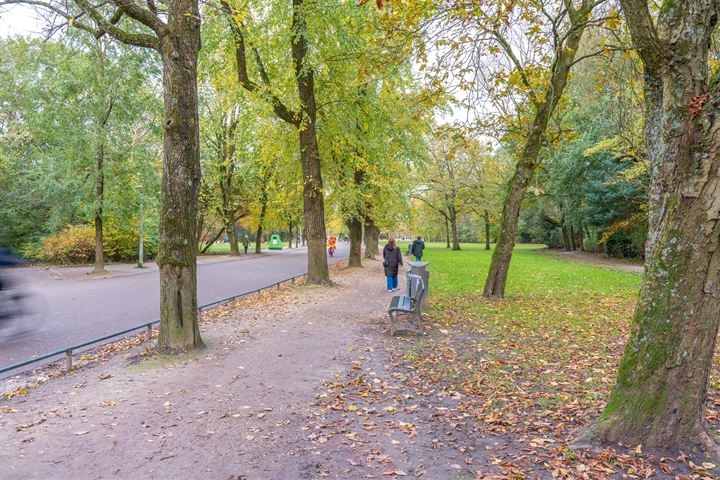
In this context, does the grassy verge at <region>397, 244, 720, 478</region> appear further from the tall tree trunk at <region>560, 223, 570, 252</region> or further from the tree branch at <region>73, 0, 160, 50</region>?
the tall tree trunk at <region>560, 223, 570, 252</region>

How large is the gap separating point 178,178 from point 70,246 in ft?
64.3

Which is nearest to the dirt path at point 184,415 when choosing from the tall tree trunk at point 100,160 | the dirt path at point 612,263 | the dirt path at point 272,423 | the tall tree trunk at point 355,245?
the dirt path at point 272,423

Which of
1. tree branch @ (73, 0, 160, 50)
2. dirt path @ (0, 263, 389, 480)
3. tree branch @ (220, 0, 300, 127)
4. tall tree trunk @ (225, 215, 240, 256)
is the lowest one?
dirt path @ (0, 263, 389, 480)

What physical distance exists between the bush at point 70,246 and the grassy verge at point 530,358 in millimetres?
19177

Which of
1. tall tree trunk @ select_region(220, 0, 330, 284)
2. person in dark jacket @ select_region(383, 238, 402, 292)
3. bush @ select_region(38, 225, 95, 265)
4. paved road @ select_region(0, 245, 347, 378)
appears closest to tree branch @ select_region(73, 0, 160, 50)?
paved road @ select_region(0, 245, 347, 378)

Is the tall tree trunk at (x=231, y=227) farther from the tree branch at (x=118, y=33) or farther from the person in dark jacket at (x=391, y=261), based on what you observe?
the tree branch at (x=118, y=33)

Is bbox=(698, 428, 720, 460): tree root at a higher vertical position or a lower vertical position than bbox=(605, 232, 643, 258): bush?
lower

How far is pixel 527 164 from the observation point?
10.6 meters

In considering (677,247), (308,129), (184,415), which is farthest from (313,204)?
(677,247)

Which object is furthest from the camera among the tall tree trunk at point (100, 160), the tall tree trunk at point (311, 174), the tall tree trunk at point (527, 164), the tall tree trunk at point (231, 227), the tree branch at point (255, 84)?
the tall tree trunk at point (231, 227)

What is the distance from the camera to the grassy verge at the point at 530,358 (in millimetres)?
4305

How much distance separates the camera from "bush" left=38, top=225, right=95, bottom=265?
21.8 m

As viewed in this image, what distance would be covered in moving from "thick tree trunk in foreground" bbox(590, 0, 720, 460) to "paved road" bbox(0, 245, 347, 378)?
24.2 ft

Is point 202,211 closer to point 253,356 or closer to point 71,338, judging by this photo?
point 71,338
